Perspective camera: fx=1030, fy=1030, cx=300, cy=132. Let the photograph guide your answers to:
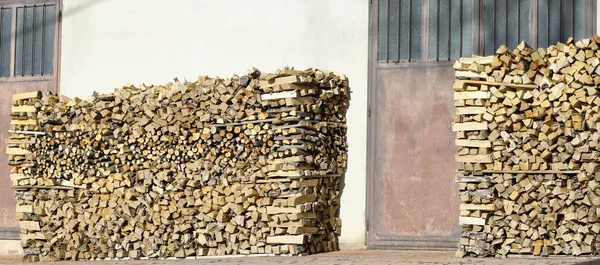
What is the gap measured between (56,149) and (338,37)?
14.0 feet

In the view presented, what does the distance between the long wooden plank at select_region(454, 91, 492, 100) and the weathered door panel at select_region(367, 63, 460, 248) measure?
3.22 ft

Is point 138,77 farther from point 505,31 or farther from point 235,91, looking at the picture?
point 505,31

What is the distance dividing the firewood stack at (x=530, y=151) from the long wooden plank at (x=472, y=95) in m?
0.01

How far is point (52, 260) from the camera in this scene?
1440 centimetres

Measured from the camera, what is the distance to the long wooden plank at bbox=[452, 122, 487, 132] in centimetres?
1191

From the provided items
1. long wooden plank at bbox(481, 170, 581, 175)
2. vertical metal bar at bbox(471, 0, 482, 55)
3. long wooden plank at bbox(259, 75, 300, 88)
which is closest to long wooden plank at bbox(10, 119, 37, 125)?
long wooden plank at bbox(259, 75, 300, 88)

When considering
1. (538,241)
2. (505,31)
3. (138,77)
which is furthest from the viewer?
(138,77)

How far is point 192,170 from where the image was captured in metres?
13.3

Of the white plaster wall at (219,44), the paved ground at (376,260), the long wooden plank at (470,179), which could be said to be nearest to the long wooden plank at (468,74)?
the long wooden plank at (470,179)

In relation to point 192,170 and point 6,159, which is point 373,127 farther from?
point 6,159

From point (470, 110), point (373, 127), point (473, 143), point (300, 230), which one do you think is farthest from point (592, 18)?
point (300, 230)

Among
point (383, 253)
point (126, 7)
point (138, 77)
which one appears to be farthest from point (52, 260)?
point (383, 253)

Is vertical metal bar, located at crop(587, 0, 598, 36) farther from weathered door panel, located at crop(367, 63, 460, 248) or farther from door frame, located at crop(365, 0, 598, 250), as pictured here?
weathered door panel, located at crop(367, 63, 460, 248)

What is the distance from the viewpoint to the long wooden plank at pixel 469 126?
11.9 meters
